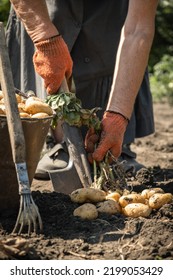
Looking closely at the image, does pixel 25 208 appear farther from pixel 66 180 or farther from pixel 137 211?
pixel 66 180

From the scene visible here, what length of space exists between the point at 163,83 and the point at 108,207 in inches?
243

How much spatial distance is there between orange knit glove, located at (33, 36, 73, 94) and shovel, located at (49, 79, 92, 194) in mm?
66

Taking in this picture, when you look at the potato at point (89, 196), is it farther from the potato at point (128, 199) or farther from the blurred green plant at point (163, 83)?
the blurred green plant at point (163, 83)

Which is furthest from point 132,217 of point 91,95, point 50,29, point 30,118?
point 91,95

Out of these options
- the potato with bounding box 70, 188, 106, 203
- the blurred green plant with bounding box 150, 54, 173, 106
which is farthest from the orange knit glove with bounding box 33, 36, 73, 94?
the blurred green plant with bounding box 150, 54, 173, 106

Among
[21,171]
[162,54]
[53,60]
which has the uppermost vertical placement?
[53,60]

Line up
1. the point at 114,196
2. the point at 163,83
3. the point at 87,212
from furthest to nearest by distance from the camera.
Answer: the point at 163,83, the point at 114,196, the point at 87,212

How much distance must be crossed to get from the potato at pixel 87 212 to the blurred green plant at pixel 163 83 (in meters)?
5.69

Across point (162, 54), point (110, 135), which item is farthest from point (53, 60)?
point (162, 54)

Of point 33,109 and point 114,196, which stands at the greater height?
point 33,109

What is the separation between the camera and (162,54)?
1126cm

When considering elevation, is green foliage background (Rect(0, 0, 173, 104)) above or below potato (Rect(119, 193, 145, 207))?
below

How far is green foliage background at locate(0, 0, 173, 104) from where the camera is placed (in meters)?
9.20

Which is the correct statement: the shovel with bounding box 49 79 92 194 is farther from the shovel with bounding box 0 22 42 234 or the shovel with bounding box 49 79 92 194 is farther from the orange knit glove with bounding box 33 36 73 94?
the shovel with bounding box 0 22 42 234
